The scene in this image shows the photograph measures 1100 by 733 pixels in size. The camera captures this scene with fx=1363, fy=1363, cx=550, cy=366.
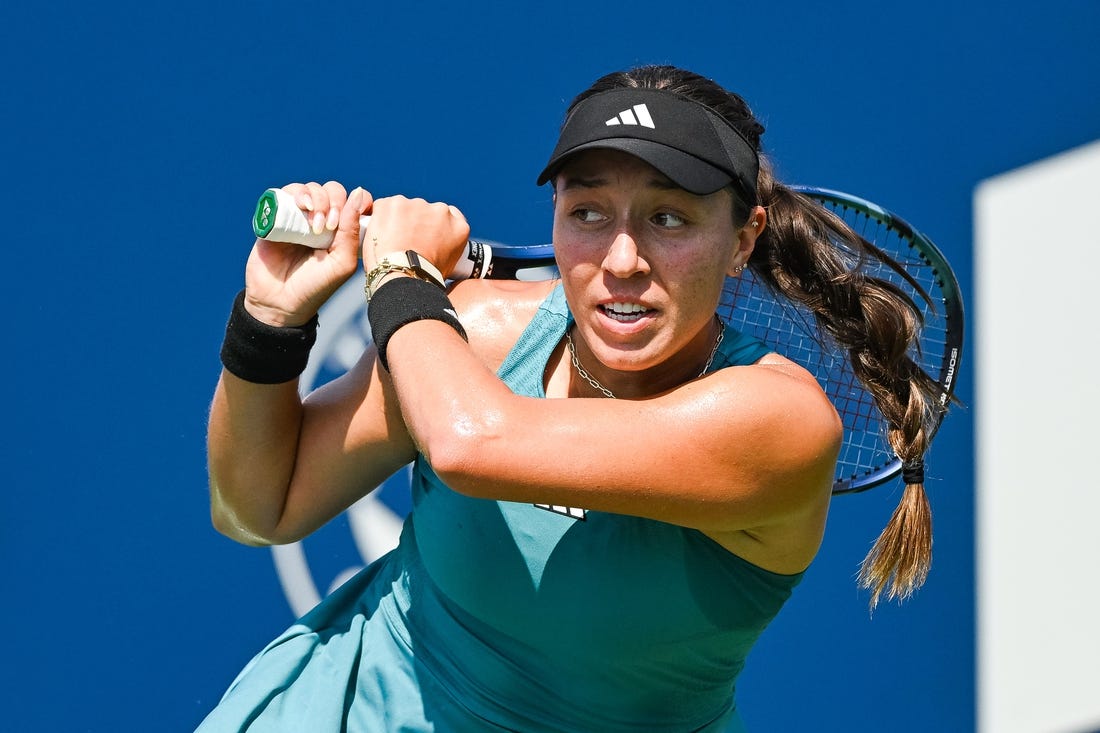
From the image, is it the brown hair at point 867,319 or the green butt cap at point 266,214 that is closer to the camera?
the green butt cap at point 266,214

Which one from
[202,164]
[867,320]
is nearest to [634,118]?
[867,320]

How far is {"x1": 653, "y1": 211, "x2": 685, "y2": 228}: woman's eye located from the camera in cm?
153

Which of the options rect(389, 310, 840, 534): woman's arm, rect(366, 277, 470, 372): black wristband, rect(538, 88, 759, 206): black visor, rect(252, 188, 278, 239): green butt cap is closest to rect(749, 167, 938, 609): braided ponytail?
rect(538, 88, 759, 206): black visor

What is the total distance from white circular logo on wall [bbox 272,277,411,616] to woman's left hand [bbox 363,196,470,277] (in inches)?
36.3

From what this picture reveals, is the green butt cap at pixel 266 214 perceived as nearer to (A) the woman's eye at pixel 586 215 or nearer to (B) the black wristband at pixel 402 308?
(B) the black wristband at pixel 402 308

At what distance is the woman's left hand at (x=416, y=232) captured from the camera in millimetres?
1627

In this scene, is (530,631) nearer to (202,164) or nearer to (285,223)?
(285,223)

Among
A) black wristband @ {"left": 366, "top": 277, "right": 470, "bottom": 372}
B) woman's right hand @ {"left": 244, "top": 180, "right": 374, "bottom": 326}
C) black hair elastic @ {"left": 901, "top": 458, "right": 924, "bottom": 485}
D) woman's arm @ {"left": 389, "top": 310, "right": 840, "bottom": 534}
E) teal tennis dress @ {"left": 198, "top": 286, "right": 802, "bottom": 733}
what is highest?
woman's right hand @ {"left": 244, "top": 180, "right": 374, "bottom": 326}

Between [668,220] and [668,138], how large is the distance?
94 mm

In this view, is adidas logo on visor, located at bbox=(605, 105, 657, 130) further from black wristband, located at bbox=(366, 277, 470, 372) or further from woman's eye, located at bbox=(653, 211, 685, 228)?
black wristband, located at bbox=(366, 277, 470, 372)

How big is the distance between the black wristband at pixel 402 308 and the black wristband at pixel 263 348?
169 millimetres

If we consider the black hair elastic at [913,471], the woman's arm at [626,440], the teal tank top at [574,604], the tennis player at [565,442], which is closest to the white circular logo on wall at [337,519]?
the tennis player at [565,442]

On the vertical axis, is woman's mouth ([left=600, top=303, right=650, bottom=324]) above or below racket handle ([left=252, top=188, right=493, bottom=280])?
below

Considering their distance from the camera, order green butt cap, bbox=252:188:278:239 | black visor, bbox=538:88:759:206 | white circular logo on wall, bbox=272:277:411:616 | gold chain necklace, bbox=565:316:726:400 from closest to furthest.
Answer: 1. black visor, bbox=538:88:759:206
2. green butt cap, bbox=252:188:278:239
3. gold chain necklace, bbox=565:316:726:400
4. white circular logo on wall, bbox=272:277:411:616
